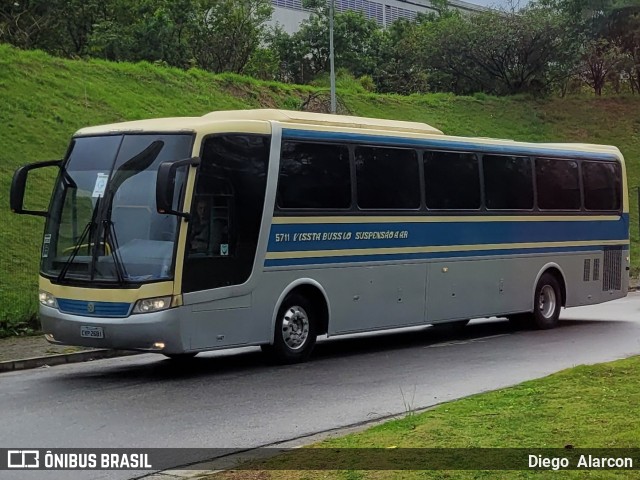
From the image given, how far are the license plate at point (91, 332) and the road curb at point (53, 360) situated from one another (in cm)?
248

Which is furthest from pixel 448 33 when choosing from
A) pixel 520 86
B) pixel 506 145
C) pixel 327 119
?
pixel 327 119

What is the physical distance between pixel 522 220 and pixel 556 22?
31666 mm

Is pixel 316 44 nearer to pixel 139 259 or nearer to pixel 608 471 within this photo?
pixel 139 259

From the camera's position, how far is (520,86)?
49.9m

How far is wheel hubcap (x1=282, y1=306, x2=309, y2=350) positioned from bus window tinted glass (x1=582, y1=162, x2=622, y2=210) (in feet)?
26.8

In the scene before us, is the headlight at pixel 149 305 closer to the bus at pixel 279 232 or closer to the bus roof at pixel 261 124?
the bus at pixel 279 232

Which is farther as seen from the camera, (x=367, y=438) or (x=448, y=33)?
(x=448, y=33)

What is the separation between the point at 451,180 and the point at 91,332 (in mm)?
6987

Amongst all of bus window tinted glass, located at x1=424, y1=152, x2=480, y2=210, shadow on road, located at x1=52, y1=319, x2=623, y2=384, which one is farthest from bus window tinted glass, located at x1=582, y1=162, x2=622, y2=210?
bus window tinted glass, located at x1=424, y1=152, x2=480, y2=210

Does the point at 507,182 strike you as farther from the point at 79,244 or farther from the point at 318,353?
the point at 79,244

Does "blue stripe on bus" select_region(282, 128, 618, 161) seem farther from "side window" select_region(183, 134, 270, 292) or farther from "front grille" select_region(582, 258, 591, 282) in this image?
"front grille" select_region(582, 258, 591, 282)

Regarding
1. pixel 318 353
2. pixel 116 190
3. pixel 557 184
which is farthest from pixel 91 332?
pixel 557 184

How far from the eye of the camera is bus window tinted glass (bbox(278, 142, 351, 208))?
13.9 m

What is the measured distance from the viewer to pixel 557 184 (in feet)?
63.7
